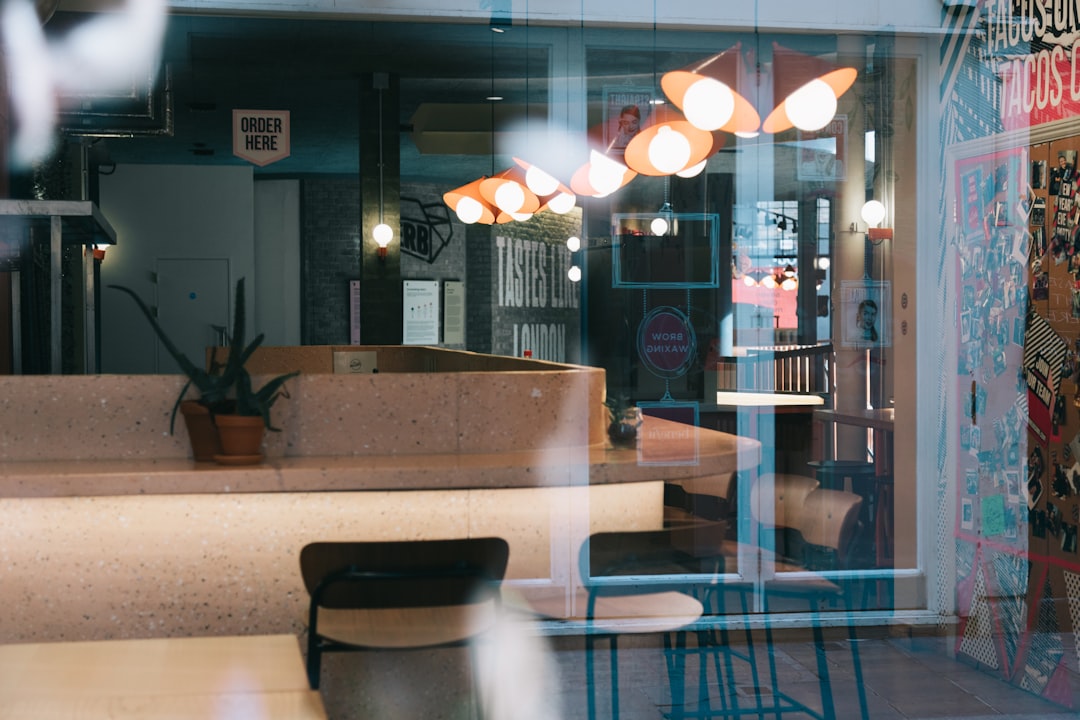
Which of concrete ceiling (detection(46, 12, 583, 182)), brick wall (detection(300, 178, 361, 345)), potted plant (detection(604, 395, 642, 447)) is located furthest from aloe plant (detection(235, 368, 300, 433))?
brick wall (detection(300, 178, 361, 345))

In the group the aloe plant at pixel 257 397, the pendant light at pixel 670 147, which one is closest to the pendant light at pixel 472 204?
the pendant light at pixel 670 147

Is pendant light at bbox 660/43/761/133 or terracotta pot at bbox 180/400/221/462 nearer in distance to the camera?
terracotta pot at bbox 180/400/221/462

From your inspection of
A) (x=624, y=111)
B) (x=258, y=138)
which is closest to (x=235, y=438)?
(x=624, y=111)

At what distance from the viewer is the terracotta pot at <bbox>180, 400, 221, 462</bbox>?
256 cm

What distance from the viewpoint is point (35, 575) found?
99.6 inches

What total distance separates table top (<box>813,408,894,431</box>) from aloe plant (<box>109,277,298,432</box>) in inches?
120

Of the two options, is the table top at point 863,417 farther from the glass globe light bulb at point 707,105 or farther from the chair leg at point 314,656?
the chair leg at point 314,656

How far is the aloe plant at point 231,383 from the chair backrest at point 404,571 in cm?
46

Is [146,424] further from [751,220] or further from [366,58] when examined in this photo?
[366,58]

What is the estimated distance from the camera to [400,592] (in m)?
2.21

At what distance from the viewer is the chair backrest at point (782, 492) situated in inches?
180

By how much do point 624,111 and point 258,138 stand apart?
2.41 m

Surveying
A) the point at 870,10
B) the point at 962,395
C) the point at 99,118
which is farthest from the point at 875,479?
the point at 99,118

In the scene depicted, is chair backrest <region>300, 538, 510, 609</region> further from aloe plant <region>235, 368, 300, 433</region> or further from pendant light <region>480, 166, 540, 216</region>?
pendant light <region>480, 166, 540, 216</region>
